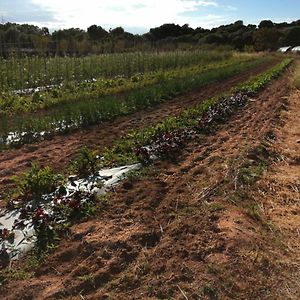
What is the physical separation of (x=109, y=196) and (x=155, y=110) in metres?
5.40

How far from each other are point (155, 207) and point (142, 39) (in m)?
33.6

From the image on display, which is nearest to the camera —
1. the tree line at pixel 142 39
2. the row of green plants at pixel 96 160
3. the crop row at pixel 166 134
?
the row of green plants at pixel 96 160

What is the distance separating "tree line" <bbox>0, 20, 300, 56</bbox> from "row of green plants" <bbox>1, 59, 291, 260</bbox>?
8708 millimetres

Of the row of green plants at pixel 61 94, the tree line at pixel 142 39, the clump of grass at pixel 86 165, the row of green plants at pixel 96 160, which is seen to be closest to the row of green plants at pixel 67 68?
the row of green plants at pixel 61 94

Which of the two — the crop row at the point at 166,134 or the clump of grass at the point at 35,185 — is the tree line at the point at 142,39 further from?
the clump of grass at the point at 35,185

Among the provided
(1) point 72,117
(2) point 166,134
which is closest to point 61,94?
(1) point 72,117

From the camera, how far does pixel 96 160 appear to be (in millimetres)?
5270

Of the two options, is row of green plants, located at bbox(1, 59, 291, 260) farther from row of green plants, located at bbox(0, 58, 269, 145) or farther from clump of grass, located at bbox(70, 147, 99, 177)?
row of green plants, located at bbox(0, 58, 269, 145)

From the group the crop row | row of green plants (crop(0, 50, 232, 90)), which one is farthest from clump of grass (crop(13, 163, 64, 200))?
row of green plants (crop(0, 50, 232, 90))

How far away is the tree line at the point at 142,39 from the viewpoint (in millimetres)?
19272

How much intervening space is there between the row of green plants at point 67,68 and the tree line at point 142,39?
4.35 feet

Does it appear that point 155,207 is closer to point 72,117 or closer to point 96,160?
point 96,160

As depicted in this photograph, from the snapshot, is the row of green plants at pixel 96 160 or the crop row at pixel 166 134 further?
the crop row at pixel 166 134

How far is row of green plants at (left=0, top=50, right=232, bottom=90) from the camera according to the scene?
1235 centimetres
